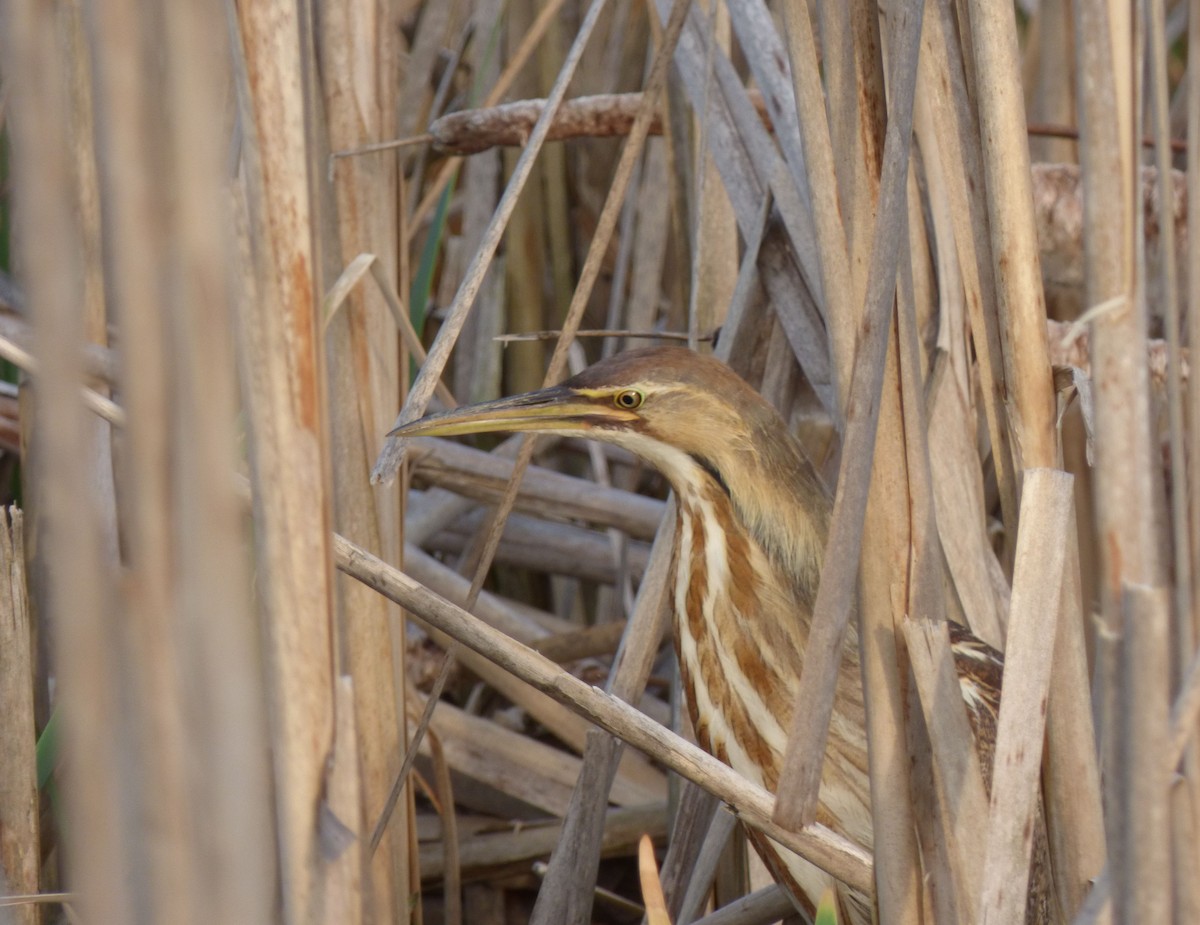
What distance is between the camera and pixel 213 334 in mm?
610

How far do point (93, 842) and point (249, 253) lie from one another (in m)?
0.29

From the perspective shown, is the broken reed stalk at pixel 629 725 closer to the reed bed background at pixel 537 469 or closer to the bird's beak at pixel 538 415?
the reed bed background at pixel 537 469

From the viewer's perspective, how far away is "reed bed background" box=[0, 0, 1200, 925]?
0.61 m

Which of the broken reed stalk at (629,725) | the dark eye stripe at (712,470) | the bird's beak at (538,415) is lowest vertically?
the broken reed stalk at (629,725)

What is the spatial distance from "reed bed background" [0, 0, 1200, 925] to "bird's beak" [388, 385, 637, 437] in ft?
0.22

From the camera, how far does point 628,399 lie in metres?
1.56

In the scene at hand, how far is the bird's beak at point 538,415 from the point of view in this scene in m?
1.47

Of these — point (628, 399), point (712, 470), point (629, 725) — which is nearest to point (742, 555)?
point (712, 470)

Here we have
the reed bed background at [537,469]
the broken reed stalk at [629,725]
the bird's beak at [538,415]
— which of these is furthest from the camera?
the bird's beak at [538,415]

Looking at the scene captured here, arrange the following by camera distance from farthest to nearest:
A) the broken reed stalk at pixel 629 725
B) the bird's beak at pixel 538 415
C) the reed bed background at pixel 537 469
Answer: the bird's beak at pixel 538 415 → the broken reed stalk at pixel 629 725 → the reed bed background at pixel 537 469

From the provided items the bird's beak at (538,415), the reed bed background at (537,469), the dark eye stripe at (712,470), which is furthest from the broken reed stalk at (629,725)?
the dark eye stripe at (712,470)

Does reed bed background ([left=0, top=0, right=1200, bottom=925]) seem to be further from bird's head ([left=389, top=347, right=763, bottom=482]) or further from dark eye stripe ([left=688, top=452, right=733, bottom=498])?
dark eye stripe ([left=688, top=452, right=733, bottom=498])

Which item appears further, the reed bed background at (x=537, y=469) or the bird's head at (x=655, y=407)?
the bird's head at (x=655, y=407)

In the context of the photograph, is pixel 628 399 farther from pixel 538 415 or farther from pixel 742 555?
pixel 742 555
